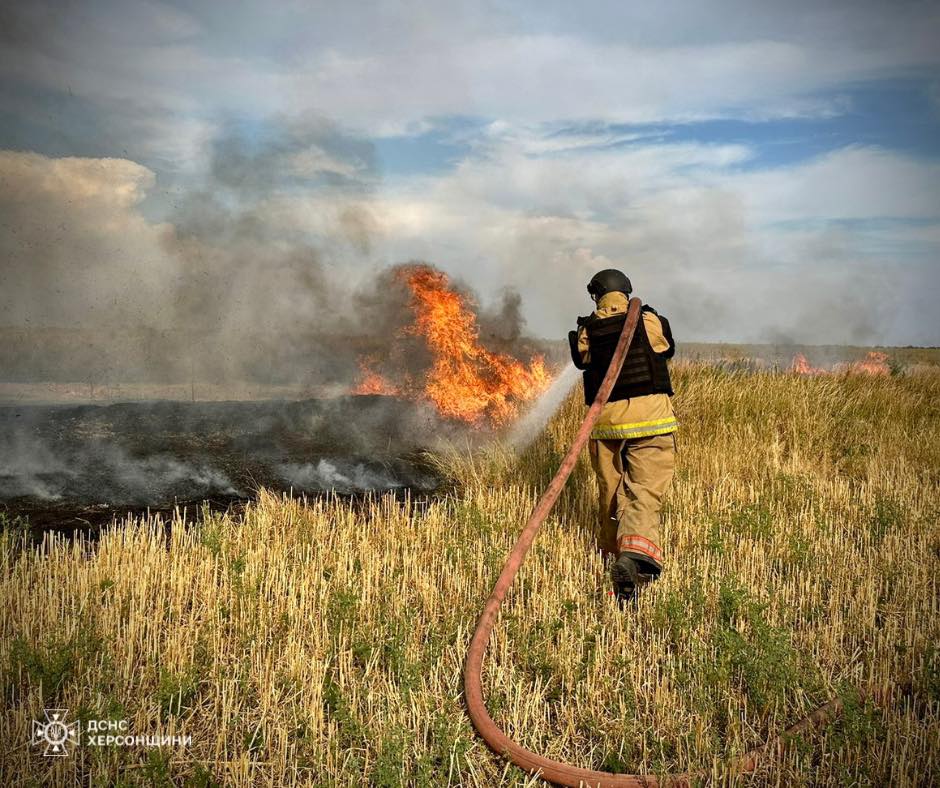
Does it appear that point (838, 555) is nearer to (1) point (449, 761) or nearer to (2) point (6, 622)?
(1) point (449, 761)

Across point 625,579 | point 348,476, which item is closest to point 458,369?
point 348,476

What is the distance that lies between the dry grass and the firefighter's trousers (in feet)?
1.19

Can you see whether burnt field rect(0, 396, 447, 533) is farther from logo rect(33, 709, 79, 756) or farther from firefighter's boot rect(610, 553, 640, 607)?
firefighter's boot rect(610, 553, 640, 607)

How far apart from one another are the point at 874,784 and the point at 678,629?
1.51 m

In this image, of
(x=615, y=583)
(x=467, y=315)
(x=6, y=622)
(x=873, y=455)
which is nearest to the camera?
(x=6, y=622)

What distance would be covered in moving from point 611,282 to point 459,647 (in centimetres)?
311

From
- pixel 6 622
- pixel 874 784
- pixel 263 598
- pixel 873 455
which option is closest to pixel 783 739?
pixel 874 784

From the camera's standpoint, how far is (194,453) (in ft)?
36.8

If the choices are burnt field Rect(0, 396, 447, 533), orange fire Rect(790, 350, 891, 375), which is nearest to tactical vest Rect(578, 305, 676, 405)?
burnt field Rect(0, 396, 447, 533)

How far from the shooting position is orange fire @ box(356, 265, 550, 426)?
14719 mm

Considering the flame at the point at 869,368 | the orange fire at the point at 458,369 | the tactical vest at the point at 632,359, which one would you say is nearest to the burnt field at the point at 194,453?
the orange fire at the point at 458,369

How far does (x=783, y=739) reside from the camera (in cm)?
346

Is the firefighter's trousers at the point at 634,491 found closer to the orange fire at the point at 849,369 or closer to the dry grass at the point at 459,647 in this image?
the dry grass at the point at 459,647

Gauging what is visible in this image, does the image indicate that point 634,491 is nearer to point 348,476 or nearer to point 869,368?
point 348,476
